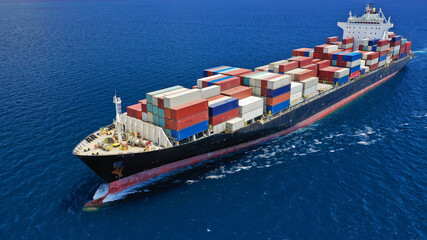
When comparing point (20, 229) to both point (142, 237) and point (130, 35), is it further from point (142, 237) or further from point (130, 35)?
point (130, 35)

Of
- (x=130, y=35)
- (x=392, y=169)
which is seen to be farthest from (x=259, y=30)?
(x=392, y=169)

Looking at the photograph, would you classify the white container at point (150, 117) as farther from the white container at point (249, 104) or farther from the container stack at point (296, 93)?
the container stack at point (296, 93)

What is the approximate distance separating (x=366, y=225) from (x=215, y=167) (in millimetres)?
19325

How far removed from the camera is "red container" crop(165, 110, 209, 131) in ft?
119

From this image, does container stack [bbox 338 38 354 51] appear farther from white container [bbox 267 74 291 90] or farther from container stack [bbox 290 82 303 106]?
white container [bbox 267 74 291 90]

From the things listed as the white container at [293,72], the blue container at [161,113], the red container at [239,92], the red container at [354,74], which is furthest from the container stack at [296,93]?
the blue container at [161,113]

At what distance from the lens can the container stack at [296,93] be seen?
171 feet

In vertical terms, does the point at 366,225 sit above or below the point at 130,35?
below

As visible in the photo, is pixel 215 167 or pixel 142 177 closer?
pixel 142 177

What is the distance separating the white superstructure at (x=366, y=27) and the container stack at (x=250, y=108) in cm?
5124

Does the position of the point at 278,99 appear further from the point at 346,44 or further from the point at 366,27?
the point at 366,27

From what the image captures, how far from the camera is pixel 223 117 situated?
1638 inches

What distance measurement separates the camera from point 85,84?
6950cm

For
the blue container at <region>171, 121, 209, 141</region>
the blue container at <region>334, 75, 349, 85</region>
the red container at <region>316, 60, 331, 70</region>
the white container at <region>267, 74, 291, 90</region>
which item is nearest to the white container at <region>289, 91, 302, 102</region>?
the white container at <region>267, 74, 291, 90</region>
